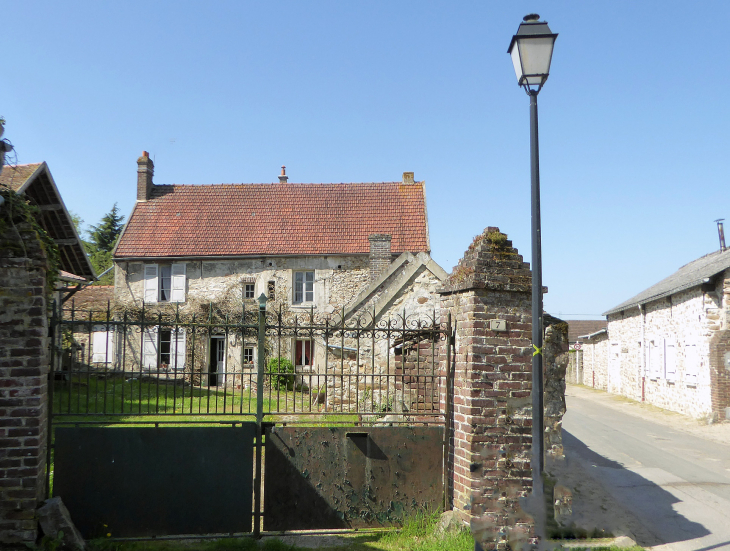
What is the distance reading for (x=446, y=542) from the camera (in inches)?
212

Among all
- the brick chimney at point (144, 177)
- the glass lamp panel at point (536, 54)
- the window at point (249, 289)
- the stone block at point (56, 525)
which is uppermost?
the brick chimney at point (144, 177)

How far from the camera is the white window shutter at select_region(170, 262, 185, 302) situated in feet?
76.4

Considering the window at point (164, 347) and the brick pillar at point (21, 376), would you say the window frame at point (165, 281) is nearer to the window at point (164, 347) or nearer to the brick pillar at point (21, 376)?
the window at point (164, 347)

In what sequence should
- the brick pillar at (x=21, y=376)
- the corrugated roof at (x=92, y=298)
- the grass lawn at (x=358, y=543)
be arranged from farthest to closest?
the corrugated roof at (x=92, y=298) < the grass lawn at (x=358, y=543) < the brick pillar at (x=21, y=376)

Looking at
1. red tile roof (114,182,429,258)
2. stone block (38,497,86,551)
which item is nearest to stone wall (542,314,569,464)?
stone block (38,497,86,551)

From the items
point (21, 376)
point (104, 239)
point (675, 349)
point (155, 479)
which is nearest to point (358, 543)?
point (155, 479)

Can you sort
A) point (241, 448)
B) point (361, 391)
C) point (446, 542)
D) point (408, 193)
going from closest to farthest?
point (446, 542)
point (241, 448)
point (361, 391)
point (408, 193)

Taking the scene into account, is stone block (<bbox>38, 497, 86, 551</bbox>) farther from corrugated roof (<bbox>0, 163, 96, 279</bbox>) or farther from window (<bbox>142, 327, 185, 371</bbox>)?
corrugated roof (<bbox>0, 163, 96, 279</bbox>)

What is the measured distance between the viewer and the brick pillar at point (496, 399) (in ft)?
18.1

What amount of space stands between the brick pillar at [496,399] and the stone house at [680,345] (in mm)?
12727

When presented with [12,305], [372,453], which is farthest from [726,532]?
[12,305]

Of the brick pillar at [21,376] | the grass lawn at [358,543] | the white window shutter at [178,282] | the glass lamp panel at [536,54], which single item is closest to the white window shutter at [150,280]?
the white window shutter at [178,282]

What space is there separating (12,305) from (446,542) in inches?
184

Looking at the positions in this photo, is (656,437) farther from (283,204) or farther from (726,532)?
(283,204)
